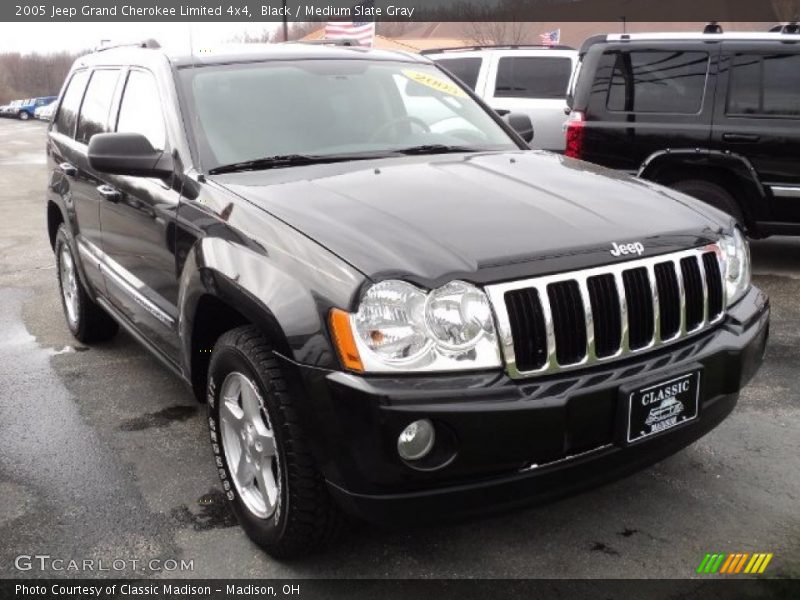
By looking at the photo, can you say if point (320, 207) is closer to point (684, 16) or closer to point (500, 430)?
point (500, 430)

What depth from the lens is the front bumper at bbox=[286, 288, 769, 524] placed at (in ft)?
7.50

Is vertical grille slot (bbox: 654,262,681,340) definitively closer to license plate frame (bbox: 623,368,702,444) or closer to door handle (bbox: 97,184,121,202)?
license plate frame (bbox: 623,368,702,444)

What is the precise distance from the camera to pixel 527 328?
242 cm

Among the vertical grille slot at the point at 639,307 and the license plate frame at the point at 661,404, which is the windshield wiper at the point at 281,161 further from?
the license plate frame at the point at 661,404

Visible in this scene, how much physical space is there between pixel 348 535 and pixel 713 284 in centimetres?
157

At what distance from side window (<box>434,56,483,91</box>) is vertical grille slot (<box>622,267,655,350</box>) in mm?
8038

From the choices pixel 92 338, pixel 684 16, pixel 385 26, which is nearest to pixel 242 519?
pixel 92 338

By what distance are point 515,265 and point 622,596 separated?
1131 millimetres

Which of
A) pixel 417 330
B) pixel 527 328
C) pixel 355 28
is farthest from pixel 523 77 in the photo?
pixel 355 28

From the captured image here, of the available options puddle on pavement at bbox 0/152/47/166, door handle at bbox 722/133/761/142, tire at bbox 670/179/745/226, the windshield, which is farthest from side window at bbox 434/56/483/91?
puddle on pavement at bbox 0/152/47/166

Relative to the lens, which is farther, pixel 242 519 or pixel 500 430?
pixel 242 519

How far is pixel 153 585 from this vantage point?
2.77 metres

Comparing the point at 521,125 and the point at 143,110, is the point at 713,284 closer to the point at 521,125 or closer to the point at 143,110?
the point at 521,125

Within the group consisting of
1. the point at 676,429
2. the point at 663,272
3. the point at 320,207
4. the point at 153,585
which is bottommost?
the point at 153,585
